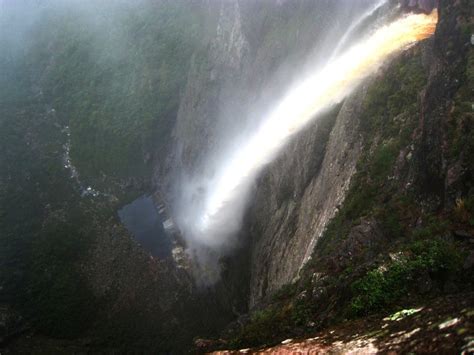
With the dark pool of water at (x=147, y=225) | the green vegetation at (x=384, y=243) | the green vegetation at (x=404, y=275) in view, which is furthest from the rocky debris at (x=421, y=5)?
the dark pool of water at (x=147, y=225)

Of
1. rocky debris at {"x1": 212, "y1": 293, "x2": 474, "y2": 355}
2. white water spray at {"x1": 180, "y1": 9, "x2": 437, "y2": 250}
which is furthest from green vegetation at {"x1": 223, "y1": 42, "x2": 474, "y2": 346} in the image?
white water spray at {"x1": 180, "y1": 9, "x2": 437, "y2": 250}

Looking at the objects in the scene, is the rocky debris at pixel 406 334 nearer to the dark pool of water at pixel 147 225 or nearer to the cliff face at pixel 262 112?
the cliff face at pixel 262 112

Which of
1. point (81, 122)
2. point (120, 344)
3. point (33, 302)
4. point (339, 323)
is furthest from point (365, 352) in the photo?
point (81, 122)

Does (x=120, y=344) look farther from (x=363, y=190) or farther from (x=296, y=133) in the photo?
(x=363, y=190)

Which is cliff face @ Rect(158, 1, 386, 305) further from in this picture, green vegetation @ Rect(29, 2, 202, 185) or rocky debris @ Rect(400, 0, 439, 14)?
green vegetation @ Rect(29, 2, 202, 185)

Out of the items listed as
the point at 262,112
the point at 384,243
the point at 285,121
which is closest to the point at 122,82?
the point at 262,112
